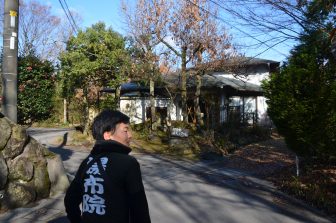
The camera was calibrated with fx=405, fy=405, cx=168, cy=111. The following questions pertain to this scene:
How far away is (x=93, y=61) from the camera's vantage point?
19.7m

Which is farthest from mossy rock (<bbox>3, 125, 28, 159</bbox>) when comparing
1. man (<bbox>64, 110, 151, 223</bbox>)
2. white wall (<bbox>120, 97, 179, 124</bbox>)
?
white wall (<bbox>120, 97, 179, 124</bbox>)

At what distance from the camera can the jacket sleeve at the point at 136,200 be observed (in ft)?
8.84

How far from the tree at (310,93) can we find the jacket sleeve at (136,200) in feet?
23.0

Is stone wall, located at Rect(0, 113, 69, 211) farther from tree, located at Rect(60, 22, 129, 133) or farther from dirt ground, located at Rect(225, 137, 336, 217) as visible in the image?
tree, located at Rect(60, 22, 129, 133)

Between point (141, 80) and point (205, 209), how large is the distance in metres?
14.5

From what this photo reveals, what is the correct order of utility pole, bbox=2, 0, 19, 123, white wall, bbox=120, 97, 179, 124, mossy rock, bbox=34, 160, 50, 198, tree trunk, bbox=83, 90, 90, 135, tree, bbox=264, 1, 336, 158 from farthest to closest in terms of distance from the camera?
white wall, bbox=120, 97, 179, 124, tree trunk, bbox=83, 90, 90, 135, tree, bbox=264, 1, 336, 158, utility pole, bbox=2, 0, 19, 123, mossy rock, bbox=34, 160, 50, 198

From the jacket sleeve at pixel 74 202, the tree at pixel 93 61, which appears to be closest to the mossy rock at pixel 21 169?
the jacket sleeve at pixel 74 202

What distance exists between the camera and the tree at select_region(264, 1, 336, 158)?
893 cm

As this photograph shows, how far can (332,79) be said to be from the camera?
8.99 meters

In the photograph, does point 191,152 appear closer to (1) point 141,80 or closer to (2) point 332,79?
(1) point 141,80

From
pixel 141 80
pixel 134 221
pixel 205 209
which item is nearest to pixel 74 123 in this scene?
pixel 141 80

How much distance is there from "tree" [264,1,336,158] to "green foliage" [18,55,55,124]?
10329 mm

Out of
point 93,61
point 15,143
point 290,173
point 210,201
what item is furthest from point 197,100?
point 15,143

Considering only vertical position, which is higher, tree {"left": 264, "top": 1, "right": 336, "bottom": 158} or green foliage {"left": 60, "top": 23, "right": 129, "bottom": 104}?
green foliage {"left": 60, "top": 23, "right": 129, "bottom": 104}
